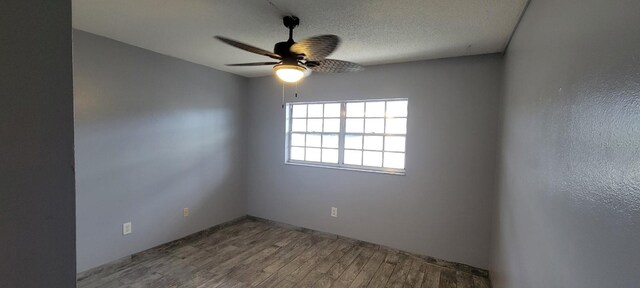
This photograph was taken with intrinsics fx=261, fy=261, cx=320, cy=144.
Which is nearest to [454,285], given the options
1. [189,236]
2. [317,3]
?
[317,3]

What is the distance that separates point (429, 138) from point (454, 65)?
0.83 metres

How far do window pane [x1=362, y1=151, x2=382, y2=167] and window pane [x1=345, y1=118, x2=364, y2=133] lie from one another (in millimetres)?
320

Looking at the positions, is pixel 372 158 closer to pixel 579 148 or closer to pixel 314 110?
pixel 314 110

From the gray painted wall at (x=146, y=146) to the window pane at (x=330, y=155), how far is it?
1.45 metres

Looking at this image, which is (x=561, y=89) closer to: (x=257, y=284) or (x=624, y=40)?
(x=624, y=40)

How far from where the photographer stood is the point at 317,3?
1.77 meters

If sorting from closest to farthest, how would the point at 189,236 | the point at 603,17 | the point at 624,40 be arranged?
the point at 624,40 → the point at 603,17 → the point at 189,236

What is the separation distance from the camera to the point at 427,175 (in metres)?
2.99

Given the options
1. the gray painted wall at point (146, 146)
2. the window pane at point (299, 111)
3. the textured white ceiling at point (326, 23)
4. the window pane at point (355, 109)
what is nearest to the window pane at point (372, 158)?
the window pane at point (355, 109)

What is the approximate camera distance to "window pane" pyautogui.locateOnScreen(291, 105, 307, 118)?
391cm

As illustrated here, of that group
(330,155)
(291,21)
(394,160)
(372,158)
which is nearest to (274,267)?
(330,155)

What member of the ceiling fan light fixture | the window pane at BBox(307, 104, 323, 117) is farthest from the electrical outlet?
the window pane at BBox(307, 104, 323, 117)

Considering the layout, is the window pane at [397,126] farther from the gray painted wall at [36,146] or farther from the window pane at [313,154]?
the gray painted wall at [36,146]

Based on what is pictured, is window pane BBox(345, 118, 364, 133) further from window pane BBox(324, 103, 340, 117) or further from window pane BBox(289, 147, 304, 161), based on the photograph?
window pane BBox(289, 147, 304, 161)
